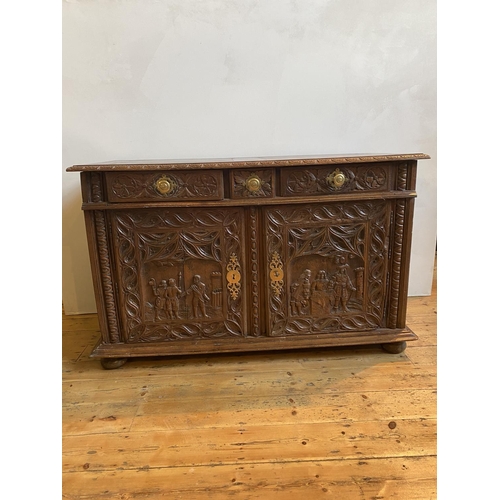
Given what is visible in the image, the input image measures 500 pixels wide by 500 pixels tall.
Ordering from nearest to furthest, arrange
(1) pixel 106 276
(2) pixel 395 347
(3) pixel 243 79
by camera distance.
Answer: (1) pixel 106 276 < (2) pixel 395 347 < (3) pixel 243 79

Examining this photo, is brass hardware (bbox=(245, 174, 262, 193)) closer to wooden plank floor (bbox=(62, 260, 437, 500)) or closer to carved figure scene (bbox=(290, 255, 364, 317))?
carved figure scene (bbox=(290, 255, 364, 317))

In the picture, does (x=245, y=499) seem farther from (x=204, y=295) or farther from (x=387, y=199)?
(x=387, y=199)

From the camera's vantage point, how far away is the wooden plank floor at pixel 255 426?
103cm

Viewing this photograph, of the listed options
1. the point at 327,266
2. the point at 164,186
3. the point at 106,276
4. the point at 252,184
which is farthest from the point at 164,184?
the point at 327,266

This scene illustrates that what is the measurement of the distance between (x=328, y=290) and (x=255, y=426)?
0.61m

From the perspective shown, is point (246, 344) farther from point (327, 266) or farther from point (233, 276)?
point (327, 266)

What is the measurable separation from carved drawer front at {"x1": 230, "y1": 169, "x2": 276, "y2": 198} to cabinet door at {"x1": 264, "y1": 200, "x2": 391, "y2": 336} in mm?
76

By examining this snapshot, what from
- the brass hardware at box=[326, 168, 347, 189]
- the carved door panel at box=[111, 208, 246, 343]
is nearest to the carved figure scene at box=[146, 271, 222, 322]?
the carved door panel at box=[111, 208, 246, 343]

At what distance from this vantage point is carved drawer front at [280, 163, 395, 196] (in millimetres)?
1442

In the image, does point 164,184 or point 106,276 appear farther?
point 106,276

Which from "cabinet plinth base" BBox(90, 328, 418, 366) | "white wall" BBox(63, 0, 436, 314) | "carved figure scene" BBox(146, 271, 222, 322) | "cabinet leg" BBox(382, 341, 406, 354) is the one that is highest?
"white wall" BBox(63, 0, 436, 314)

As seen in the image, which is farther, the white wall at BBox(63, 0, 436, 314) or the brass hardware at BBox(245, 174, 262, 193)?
the white wall at BBox(63, 0, 436, 314)

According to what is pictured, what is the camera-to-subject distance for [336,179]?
4.70 ft

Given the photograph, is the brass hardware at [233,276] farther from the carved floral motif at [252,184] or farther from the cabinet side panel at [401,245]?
the cabinet side panel at [401,245]
